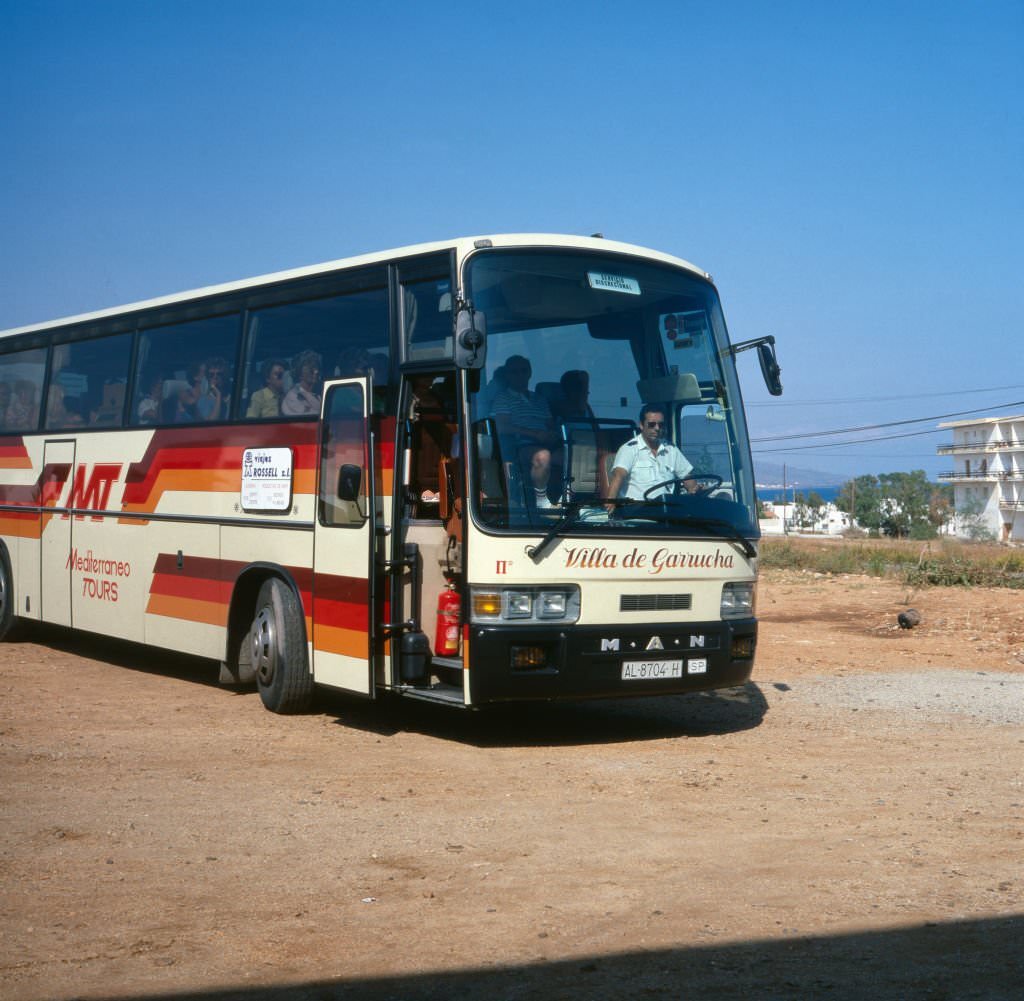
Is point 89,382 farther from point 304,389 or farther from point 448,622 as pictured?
point 448,622

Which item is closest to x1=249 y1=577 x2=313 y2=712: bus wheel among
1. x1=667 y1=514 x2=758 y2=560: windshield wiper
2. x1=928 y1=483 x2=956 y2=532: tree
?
x1=667 y1=514 x2=758 y2=560: windshield wiper

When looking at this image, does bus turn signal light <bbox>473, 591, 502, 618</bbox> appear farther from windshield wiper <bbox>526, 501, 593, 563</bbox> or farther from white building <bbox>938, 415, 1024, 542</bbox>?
white building <bbox>938, 415, 1024, 542</bbox>

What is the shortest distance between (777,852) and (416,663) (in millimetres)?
3620

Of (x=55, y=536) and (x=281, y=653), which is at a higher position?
(x=55, y=536)

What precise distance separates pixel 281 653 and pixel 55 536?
195 inches

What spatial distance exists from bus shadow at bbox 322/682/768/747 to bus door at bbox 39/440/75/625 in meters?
4.08

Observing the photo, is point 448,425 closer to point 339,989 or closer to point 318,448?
point 318,448

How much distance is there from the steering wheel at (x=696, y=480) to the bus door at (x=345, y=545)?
2.01 meters

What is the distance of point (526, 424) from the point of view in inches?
363

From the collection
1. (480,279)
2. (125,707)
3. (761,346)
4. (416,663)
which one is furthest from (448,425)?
(125,707)

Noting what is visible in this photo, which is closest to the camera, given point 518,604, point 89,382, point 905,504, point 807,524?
point 518,604

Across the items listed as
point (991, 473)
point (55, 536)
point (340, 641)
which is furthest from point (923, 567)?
point (991, 473)

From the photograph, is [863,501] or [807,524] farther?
[807,524]

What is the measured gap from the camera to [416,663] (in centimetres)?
969
